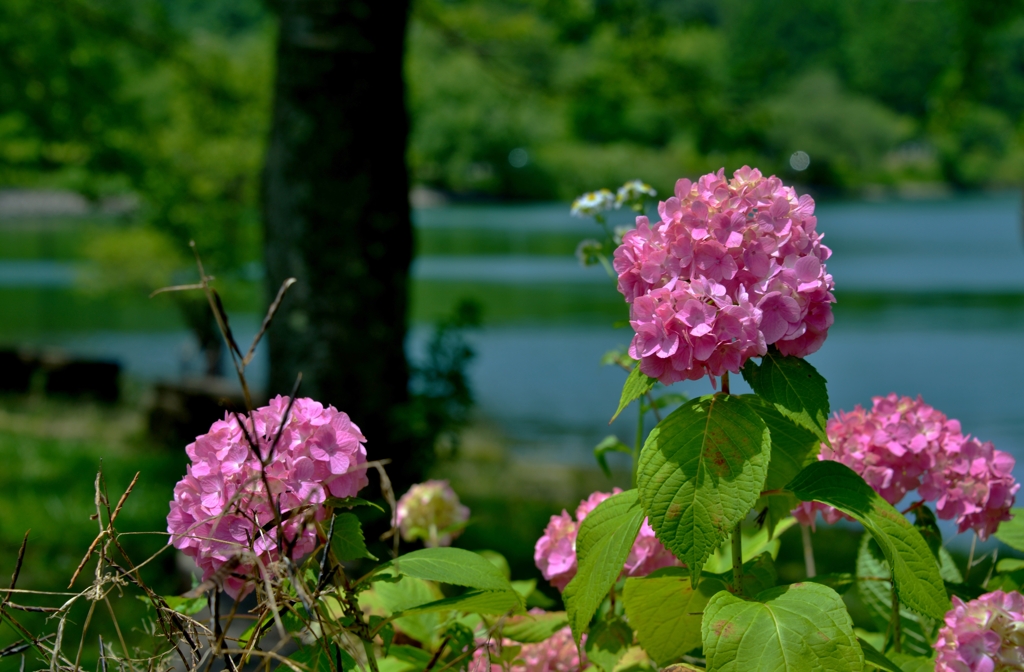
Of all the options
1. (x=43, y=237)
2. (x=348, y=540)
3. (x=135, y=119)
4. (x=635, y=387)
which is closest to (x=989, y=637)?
(x=635, y=387)

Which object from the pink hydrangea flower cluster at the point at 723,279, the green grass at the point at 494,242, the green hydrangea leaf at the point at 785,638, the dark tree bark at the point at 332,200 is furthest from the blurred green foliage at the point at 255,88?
the green grass at the point at 494,242

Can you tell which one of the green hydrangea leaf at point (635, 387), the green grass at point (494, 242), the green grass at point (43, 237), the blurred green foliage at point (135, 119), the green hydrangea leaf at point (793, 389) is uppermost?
the green hydrangea leaf at point (793, 389)

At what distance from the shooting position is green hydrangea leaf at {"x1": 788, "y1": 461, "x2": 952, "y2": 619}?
3.20 ft

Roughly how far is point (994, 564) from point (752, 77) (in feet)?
22.7

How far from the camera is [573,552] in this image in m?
1.36

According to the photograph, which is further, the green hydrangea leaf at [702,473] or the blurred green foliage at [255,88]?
the blurred green foliage at [255,88]

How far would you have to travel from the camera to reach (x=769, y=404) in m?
1.05

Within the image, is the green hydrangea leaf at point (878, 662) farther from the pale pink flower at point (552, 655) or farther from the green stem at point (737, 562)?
the pale pink flower at point (552, 655)

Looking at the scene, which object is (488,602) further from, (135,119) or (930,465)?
(135,119)

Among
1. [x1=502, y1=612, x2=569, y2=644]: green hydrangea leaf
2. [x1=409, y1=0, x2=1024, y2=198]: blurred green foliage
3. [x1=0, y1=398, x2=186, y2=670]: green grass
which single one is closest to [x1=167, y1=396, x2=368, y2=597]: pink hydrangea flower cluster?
[x1=502, y1=612, x2=569, y2=644]: green hydrangea leaf

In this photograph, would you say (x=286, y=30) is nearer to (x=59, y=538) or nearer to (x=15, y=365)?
(x=59, y=538)

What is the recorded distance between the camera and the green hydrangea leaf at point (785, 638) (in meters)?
0.89

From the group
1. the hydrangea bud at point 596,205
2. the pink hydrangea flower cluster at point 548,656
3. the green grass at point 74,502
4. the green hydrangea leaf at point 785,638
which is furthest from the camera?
the green grass at point 74,502

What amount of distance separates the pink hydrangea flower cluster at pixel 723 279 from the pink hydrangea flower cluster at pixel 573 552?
360 mm
